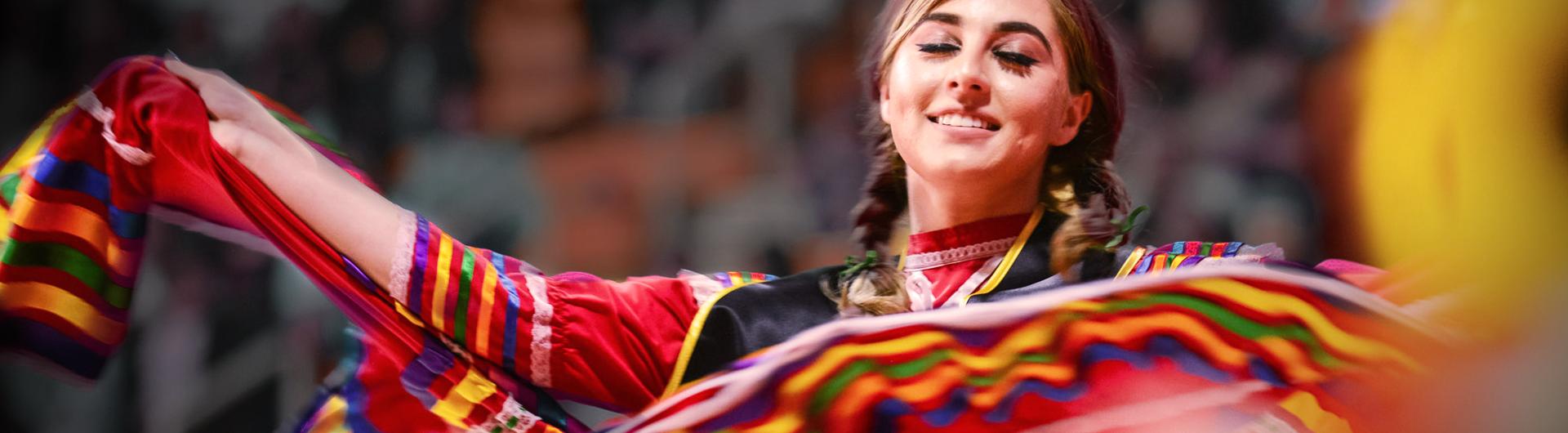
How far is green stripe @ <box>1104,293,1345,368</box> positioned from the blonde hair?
14 cm

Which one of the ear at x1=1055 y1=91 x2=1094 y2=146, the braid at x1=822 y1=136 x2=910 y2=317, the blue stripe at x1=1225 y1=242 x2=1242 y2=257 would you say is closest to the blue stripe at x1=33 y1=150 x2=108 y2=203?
the braid at x1=822 y1=136 x2=910 y2=317

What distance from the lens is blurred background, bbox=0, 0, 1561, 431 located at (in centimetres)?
151

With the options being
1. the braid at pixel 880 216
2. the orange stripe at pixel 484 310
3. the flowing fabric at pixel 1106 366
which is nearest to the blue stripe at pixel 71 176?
the orange stripe at pixel 484 310

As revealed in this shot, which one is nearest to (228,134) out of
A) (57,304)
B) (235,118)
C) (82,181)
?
(235,118)

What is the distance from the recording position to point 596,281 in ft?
4.94

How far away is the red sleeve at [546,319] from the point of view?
140 cm

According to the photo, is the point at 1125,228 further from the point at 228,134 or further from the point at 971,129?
the point at 228,134

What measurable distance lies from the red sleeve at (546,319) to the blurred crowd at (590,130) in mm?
157

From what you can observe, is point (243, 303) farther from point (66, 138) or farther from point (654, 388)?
point (654, 388)

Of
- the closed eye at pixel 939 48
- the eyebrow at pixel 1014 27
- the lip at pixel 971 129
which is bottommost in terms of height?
the lip at pixel 971 129

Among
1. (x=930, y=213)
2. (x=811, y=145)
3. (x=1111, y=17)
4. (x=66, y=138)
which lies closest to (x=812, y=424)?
(x=930, y=213)

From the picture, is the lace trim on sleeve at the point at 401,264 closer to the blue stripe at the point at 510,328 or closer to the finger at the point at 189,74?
the blue stripe at the point at 510,328

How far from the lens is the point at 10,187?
1.44m

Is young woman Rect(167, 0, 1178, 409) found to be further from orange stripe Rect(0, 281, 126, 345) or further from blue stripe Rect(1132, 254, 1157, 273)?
orange stripe Rect(0, 281, 126, 345)
